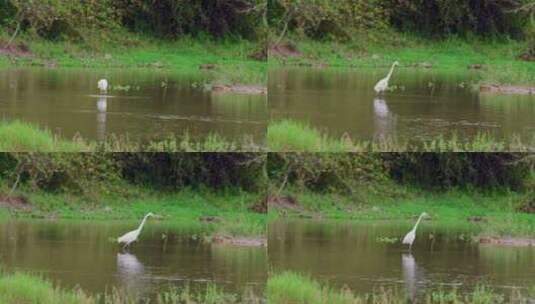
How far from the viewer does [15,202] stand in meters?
12.7

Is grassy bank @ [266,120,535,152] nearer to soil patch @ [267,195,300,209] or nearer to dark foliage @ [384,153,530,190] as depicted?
dark foliage @ [384,153,530,190]

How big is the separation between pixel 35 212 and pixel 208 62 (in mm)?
2032

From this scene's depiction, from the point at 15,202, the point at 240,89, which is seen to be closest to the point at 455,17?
the point at 240,89

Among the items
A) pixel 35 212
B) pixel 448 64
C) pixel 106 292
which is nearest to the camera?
pixel 106 292

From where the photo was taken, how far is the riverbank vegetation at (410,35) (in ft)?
42.0

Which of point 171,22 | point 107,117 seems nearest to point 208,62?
point 171,22

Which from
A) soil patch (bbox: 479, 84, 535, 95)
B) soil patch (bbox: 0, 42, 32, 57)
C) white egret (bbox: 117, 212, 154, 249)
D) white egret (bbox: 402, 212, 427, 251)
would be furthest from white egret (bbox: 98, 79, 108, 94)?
soil patch (bbox: 479, 84, 535, 95)

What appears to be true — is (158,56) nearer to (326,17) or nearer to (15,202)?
(326,17)

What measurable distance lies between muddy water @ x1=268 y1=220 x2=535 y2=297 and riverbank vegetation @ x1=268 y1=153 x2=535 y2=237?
113 millimetres

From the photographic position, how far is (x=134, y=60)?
13.8 m

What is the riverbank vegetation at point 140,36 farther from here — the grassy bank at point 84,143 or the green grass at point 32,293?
the green grass at point 32,293

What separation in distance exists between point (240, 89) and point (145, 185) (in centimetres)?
119

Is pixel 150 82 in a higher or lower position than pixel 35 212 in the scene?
higher

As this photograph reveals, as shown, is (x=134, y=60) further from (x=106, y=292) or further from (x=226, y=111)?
(x=106, y=292)
